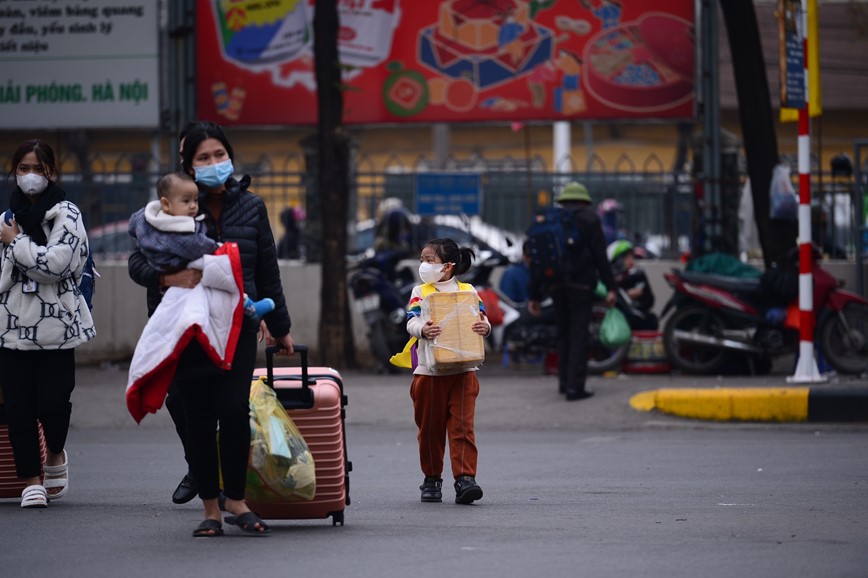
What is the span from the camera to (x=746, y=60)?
47.8 ft

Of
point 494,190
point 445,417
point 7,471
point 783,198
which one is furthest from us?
point 494,190

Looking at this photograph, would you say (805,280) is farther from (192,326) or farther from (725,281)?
(192,326)

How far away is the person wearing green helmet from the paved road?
2.62 metres

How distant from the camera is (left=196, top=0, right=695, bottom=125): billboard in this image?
54.6 ft

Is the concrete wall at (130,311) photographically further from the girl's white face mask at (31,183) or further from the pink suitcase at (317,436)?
the pink suitcase at (317,436)

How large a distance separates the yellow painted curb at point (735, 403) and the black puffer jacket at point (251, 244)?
5872 mm

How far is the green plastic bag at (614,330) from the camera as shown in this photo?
13242mm

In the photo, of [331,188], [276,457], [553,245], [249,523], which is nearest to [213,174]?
[276,457]

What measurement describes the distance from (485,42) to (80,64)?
465 centimetres

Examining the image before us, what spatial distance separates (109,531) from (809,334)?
6.97m

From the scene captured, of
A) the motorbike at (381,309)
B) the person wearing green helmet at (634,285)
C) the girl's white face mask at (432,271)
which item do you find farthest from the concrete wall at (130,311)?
the girl's white face mask at (432,271)

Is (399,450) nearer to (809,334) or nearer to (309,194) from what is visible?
(809,334)

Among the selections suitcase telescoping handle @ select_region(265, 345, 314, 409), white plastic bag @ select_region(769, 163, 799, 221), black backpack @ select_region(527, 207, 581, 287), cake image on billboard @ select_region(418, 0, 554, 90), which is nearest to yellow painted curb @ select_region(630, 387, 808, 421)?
black backpack @ select_region(527, 207, 581, 287)

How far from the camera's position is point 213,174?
610 centimetres
